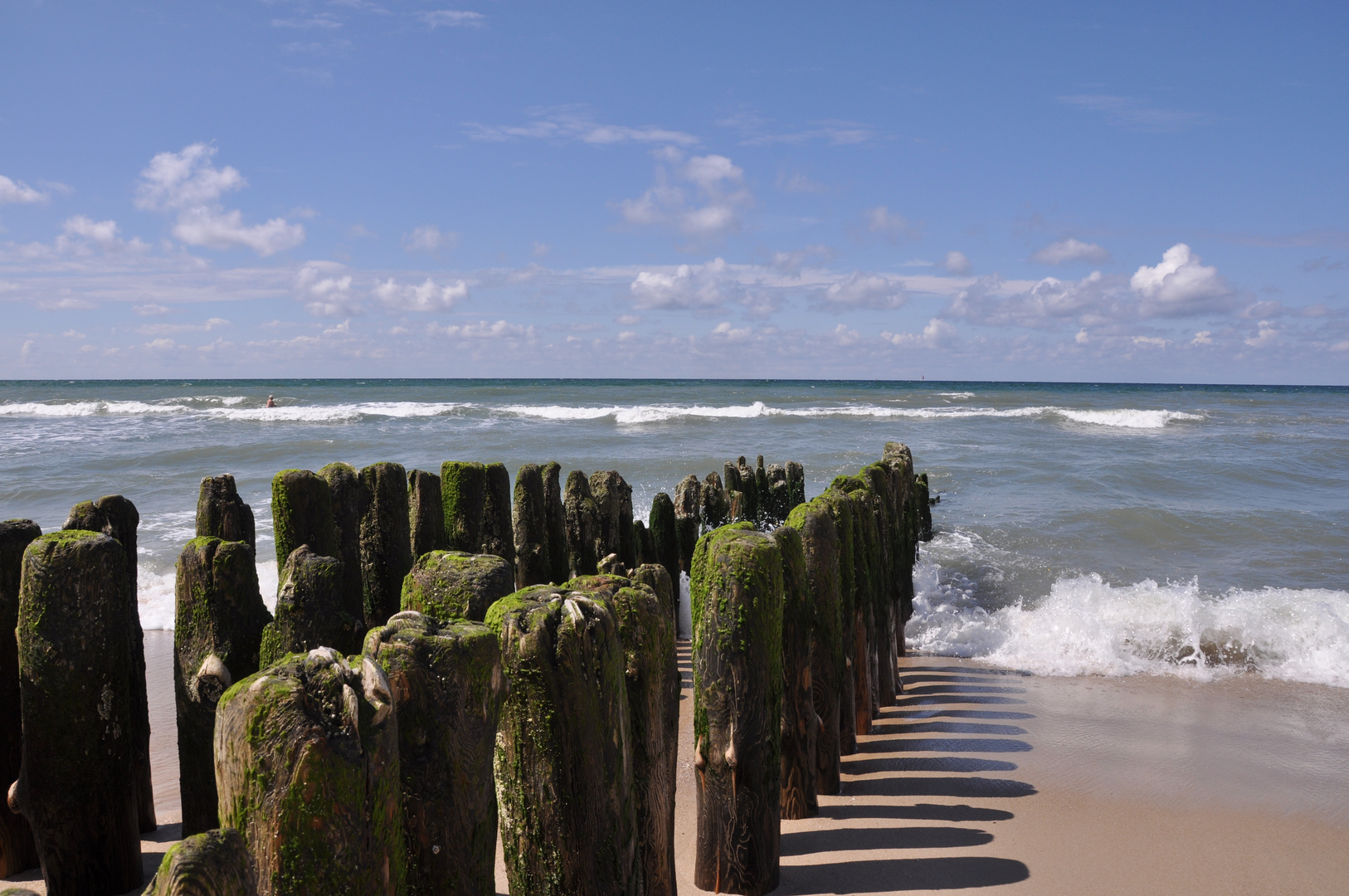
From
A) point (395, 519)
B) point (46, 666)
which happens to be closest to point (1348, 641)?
point (395, 519)

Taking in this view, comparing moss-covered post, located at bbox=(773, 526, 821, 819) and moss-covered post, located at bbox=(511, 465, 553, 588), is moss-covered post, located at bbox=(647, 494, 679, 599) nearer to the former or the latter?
moss-covered post, located at bbox=(511, 465, 553, 588)

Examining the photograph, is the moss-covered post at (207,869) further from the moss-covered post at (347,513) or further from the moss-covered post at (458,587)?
the moss-covered post at (347,513)

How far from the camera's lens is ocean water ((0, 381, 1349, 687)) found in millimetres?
7457

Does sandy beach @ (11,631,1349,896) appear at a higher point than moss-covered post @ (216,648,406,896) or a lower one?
lower

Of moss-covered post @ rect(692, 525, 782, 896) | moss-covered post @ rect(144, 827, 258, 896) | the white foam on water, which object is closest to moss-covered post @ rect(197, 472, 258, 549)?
moss-covered post @ rect(692, 525, 782, 896)

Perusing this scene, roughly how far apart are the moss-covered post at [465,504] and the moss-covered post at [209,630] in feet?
6.73

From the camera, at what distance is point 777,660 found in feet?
10.7

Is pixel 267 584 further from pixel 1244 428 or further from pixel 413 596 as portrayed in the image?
pixel 1244 428

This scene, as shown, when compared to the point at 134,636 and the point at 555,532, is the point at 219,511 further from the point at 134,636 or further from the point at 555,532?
the point at 555,532

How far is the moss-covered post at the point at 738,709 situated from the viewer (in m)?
3.10

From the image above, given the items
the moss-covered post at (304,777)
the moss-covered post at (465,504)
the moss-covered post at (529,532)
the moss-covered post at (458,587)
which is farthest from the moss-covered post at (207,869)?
the moss-covered post at (529,532)

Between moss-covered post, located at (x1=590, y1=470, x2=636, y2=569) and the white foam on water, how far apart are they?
9.96 feet

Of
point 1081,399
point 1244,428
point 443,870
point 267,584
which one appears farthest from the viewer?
point 1081,399

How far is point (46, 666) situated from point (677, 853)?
252cm
